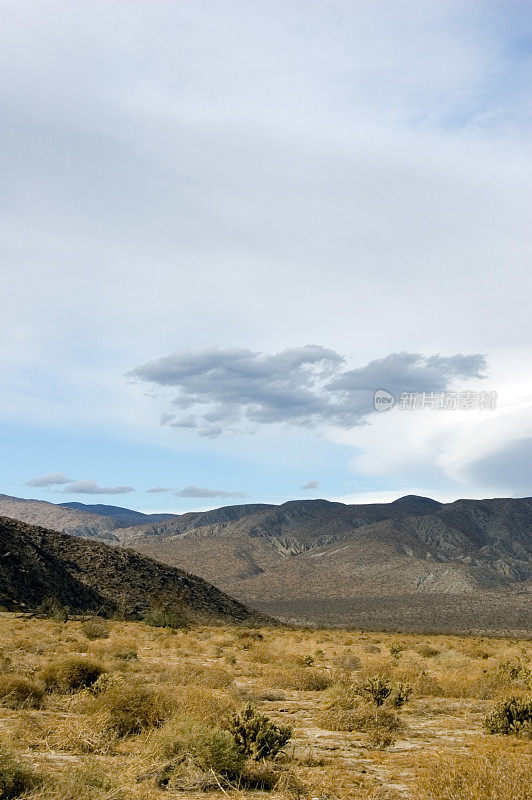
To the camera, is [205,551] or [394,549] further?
[205,551]

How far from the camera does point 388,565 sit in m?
134

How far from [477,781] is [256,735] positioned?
10.9 ft

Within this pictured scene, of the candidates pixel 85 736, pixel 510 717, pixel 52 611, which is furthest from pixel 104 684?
pixel 52 611

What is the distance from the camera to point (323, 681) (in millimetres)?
15930

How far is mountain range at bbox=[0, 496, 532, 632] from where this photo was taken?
8762cm

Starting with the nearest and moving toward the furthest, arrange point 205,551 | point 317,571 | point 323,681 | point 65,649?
point 323,681 < point 65,649 < point 317,571 < point 205,551

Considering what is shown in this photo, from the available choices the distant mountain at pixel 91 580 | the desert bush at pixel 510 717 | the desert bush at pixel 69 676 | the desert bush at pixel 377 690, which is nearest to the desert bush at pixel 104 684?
the desert bush at pixel 69 676

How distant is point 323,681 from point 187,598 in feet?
143

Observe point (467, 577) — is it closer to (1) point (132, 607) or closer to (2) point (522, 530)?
(2) point (522, 530)

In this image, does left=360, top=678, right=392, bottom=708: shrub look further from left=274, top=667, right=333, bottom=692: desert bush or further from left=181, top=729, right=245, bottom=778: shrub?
left=181, top=729, right=245, bottom=778: shrub

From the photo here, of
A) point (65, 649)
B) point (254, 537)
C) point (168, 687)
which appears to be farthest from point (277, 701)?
point (254, 537)

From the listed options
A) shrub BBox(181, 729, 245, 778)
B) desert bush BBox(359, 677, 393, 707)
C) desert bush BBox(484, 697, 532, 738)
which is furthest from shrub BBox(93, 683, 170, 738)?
desert bush BBox(484, 697, 532, 738)

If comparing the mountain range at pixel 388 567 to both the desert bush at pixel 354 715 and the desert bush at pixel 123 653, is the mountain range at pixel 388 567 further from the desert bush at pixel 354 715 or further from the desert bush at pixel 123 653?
the desert bush at pixel 354 715

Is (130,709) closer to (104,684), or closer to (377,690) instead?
(104,684)
